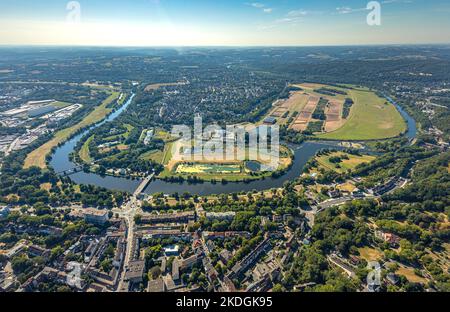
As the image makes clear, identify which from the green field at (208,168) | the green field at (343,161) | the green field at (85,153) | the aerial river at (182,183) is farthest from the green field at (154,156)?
the green field at (343,161)

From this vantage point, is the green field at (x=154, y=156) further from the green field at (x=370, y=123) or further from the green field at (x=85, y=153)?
the green field at (x=370, y=123)

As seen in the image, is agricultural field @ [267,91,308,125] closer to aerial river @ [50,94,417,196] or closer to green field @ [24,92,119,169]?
aerial river @ [50,94,417,196]

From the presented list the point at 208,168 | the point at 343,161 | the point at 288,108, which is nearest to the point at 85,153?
the point at 208,168

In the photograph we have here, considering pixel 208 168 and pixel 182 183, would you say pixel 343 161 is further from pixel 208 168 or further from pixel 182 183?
pixel 182 183

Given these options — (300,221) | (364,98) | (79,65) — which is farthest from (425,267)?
(79,65)

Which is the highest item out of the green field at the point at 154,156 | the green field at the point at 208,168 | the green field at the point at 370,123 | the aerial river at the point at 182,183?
the green field at the point at 370,123

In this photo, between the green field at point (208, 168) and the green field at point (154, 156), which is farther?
→ the green field at point (154, 156)
